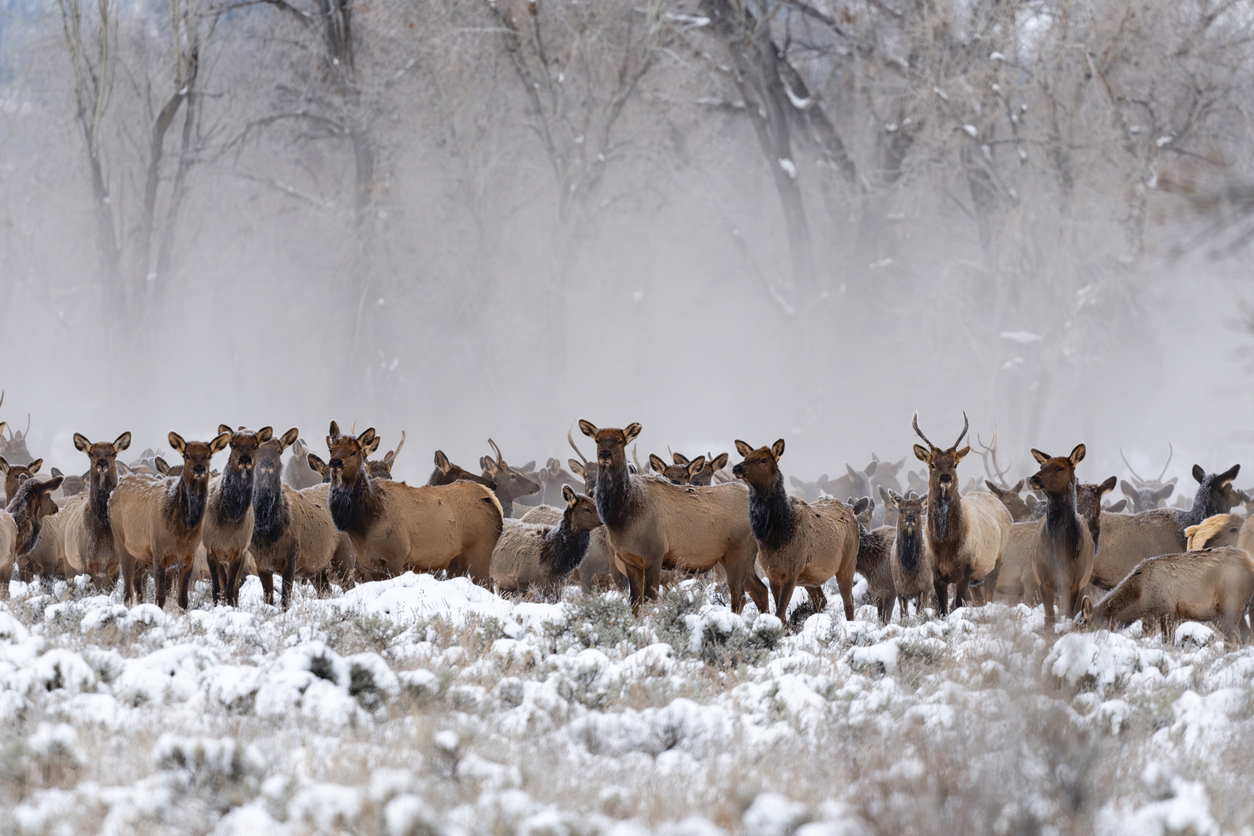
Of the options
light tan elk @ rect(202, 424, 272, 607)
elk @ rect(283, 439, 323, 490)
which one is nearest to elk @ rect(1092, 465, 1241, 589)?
light tan elk @ rect(202, 424, 272, 607)

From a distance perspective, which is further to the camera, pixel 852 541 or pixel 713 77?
pixel 713 77

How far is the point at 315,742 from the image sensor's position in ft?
17.1

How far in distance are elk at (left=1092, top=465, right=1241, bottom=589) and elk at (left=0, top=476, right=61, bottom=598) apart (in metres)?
9.33

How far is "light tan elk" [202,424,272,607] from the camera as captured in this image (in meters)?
9.39

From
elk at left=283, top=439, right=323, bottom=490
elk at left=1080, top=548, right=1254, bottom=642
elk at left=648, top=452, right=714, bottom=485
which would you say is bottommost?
elk at left=1080, top=548, right=1254, bottom=642

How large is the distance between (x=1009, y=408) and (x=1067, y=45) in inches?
340

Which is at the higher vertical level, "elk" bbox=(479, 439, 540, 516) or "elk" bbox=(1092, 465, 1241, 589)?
"elk" bbox=(479, 439, 540, 516)

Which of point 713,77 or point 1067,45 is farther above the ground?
point 713,77

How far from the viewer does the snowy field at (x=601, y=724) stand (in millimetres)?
4199

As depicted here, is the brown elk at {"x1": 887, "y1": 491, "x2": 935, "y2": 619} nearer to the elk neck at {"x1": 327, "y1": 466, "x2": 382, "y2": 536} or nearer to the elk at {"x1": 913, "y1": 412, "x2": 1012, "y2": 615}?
the elk at {"x1": 913, "y1": 412, "x2": 1012, "y2": 615}

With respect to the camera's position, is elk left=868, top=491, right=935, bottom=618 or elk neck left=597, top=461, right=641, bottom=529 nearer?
elk neck left=597, top=461, right=641, bottom=529

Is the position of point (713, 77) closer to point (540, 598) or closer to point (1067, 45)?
point (1067, 45)

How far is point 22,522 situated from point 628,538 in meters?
5.12

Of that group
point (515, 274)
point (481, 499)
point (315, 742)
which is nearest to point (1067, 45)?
point (515, 274)
